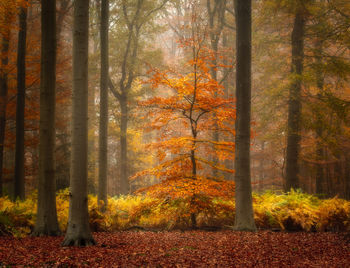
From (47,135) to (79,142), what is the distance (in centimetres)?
168

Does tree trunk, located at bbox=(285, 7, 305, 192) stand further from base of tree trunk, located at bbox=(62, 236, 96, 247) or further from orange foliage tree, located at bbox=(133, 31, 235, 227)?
base of tree trunk, located at bbox=(62, 236, 96, 247)

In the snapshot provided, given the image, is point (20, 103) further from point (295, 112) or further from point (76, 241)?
point (295, 112)

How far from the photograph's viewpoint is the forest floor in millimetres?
4258

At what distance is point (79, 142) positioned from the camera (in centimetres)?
556

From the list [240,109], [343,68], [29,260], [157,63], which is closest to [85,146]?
[29,260]

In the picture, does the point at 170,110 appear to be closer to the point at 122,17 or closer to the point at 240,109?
the point at 240,109

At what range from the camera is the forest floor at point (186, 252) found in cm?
426

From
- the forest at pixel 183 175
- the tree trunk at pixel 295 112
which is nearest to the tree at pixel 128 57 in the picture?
the forest at pixel 183 175

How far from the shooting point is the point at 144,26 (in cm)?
1695

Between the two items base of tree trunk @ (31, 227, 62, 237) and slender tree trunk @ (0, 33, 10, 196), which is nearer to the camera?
base of tree trunk @ (31, 227, 62, 237)

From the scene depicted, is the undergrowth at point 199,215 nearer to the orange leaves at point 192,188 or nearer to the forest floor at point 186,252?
the orange leaves at point 192,188

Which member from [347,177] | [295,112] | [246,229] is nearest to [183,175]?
[246,229]

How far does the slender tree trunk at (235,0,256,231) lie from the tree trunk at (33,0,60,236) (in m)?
4.48

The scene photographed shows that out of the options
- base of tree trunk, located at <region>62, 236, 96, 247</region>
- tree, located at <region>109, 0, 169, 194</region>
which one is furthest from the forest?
tree, located at <region>109, 0, 169, 194</region>
